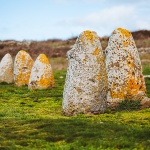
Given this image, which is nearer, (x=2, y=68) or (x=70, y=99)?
(x=70, y=99)

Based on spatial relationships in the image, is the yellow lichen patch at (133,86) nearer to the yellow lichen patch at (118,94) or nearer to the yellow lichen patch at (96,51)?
the yellow lichen patch at (118,94)

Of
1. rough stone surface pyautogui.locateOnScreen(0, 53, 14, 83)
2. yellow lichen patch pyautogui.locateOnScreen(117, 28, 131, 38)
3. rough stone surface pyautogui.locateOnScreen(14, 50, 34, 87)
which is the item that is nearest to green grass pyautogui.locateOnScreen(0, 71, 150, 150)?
yellow lichen patch pyautogui.locateOnScreen(117, 28, 131, 38)

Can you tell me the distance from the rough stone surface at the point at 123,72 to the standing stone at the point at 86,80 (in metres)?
1.96

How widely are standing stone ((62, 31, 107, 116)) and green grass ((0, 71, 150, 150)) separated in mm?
679

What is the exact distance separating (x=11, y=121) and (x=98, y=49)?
4946mm

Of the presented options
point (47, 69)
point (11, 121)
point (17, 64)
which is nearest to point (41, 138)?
point (11, 121)

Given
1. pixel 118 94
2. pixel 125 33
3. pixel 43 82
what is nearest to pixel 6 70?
pixel 43 82

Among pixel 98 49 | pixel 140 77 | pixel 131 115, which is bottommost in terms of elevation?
pixel 131 115

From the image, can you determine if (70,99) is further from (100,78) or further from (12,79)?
(12,79)

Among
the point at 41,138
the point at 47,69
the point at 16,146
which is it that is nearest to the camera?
the point at 16,146

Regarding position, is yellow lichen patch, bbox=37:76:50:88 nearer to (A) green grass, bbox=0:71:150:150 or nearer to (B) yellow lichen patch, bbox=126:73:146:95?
(A) green grass, bbox=0:71:150:150

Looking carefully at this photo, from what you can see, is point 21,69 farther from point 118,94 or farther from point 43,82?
point 118,94

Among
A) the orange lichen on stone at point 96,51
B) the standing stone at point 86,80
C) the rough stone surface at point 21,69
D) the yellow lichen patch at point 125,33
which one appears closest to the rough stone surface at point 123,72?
the yellow lichen patch at point 125,33

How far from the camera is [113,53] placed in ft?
72.8
